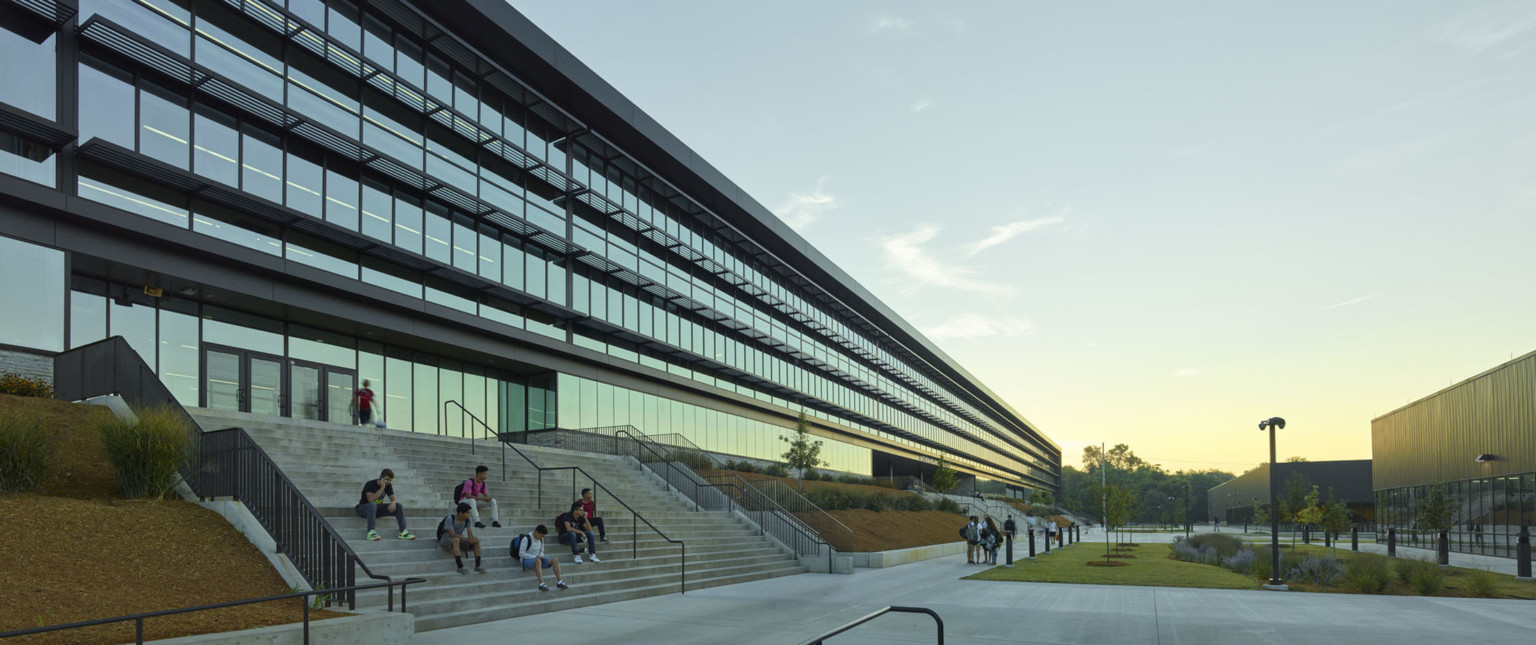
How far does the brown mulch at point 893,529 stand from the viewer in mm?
28375

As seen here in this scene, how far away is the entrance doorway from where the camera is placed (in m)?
24.0

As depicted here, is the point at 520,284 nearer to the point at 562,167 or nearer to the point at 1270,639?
the point at 562,167

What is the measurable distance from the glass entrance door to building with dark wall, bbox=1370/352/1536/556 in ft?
123

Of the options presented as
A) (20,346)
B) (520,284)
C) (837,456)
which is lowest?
(837,456)

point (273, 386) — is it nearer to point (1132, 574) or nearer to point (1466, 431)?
point (1132, 574)

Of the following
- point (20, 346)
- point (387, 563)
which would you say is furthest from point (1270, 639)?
point (20, 346)

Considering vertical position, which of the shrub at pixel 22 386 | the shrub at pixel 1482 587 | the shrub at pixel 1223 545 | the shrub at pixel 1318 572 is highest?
the shrub at pixel 22 386

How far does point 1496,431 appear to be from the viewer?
32.8m

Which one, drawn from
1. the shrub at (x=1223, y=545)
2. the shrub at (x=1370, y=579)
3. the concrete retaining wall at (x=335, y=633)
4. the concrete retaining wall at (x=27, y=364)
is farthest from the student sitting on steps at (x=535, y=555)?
the shrub at (x=1223, y=545)

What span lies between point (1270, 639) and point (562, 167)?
28.5m

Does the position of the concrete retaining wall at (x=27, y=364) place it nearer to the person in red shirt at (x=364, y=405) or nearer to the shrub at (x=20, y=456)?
the person in red shirt at (x=364, y=405)

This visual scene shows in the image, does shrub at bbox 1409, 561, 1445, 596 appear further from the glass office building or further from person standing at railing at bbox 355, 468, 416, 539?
the glass office building

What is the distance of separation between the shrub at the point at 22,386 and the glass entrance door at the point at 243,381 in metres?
5.48

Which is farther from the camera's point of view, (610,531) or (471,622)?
(610,531)
